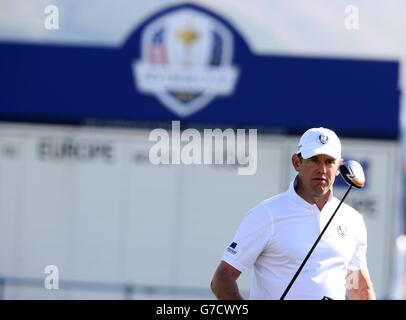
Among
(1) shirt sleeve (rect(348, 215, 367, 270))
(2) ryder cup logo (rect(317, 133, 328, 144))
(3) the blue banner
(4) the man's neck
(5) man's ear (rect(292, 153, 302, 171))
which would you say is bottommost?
(1) shirt sleeve (rect(348, 215, 367, 270))

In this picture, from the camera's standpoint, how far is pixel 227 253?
17.1ft

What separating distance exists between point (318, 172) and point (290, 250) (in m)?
0.36

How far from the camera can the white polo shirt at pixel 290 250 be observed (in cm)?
517

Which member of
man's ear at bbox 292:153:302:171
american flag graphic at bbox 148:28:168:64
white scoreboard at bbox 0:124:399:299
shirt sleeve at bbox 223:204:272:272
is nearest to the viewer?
shirt sleeve at bbox 223:204:272:272

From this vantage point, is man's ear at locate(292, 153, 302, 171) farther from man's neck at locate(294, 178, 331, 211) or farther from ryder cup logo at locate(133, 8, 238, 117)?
ryder cup logo at locate(133, 8, 238, 117)

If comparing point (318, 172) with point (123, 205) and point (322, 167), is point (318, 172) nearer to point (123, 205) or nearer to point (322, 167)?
point (322, 167)

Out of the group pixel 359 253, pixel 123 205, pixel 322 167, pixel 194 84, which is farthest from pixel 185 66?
pixel 322 167

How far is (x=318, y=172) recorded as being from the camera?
5184mm

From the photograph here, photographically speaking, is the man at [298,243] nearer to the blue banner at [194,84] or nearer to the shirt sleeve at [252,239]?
the shirt sleeve at [252,239]

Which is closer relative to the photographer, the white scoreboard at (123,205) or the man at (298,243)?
the man at (298,243)

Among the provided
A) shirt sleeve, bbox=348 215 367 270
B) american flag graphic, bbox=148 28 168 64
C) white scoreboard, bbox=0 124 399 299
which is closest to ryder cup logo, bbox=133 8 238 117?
american flag graphic, bbox=148 28 168 64

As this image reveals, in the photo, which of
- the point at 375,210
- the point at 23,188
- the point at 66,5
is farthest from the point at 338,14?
the point at 23,188

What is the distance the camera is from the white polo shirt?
517 centimetres

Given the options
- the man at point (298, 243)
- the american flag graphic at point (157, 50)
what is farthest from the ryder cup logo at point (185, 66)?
the man at point (298, 243)
